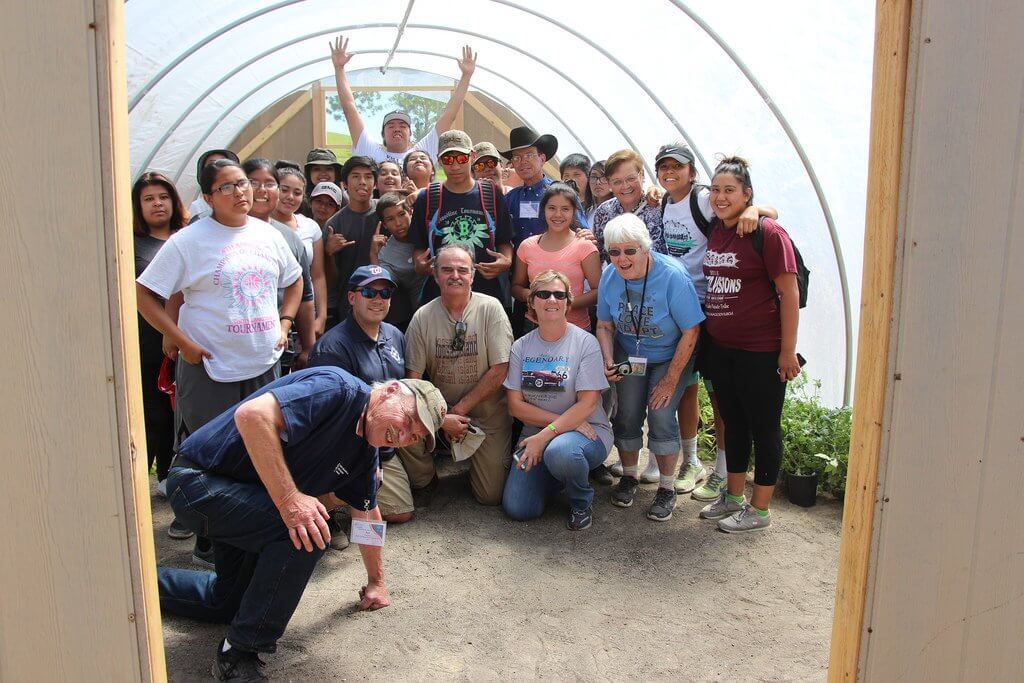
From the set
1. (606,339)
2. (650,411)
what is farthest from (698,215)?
(650,411)

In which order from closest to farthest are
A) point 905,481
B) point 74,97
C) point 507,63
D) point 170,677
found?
point 74,97 → point 905,481 → point 170,677 → point 507,63

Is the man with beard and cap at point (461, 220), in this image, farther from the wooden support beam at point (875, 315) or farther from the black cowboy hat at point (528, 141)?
the wooden support beam at point (875, 315)

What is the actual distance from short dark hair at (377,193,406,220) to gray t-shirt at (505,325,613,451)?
4.77 feet

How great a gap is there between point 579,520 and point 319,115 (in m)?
9.19

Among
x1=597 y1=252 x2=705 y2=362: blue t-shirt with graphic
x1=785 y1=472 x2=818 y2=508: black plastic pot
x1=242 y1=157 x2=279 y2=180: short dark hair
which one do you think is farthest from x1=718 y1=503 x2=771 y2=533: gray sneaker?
x1=242 y1=157 x2=279 y2=180: short dark hair

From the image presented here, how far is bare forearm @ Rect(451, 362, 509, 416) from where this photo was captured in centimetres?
512

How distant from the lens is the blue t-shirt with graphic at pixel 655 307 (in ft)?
15.8

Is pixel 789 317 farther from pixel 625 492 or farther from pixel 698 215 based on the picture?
pixel 625 492

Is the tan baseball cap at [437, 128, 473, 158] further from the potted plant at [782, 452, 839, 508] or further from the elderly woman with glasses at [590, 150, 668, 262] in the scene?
the potted plant at [782, 452, 839, 508]

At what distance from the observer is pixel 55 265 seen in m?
2.12

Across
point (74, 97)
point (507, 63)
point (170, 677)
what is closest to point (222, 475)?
point (170, 677)

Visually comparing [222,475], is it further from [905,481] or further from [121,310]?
[905,481]

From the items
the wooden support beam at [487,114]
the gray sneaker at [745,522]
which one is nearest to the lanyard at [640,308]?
the gray sneaker at [745,522]

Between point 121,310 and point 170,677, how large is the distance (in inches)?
73.4
